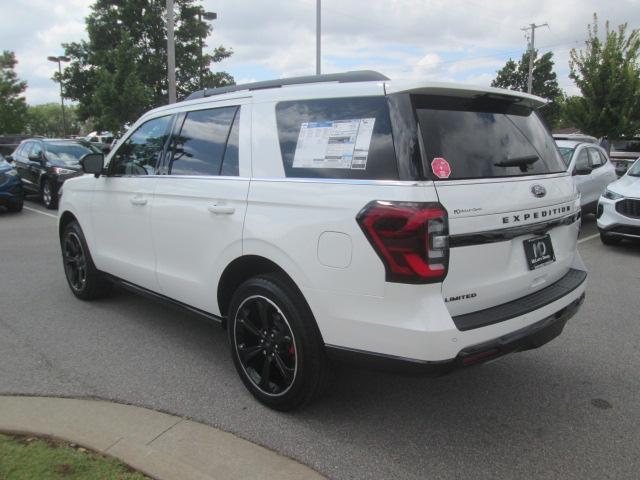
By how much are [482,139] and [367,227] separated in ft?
3.04

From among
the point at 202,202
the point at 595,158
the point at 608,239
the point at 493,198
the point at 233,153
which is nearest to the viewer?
the point at 493,198

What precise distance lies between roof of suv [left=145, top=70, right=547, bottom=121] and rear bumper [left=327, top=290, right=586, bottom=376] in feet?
4.25

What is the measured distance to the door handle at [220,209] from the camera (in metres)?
3.26

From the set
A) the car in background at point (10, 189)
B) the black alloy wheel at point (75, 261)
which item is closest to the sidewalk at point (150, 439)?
the black alloy wheel at point (75, 261)

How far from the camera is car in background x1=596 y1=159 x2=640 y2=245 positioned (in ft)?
25.6

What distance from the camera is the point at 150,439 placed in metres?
2.87


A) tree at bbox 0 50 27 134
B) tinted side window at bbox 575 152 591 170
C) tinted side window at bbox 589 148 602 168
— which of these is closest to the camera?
tinted side window at bbox 575 152 591 170

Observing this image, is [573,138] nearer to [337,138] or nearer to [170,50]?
[170,50]

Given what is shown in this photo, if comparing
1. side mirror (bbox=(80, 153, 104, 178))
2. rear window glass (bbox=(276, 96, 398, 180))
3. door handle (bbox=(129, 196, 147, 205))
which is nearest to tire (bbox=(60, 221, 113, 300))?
side mirror (bbox=(80, 153, 104, 178))

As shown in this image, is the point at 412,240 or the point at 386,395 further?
the point at 386,395

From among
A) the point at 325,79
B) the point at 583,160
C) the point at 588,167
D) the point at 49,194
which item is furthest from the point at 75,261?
the point at 588,167

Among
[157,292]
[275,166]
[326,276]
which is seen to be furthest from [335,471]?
[157,292]

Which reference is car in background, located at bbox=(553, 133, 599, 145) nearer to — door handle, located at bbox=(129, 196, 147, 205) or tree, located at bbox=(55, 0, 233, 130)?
door handle, located at bbox=(129, 196, 147, 205)

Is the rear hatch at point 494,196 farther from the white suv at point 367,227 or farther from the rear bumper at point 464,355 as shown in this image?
the rear bumper at point 464,355
